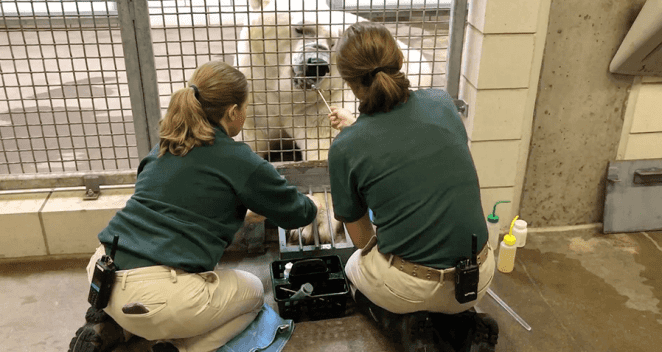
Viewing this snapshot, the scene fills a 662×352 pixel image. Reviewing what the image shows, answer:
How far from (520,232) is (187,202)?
5.52ft

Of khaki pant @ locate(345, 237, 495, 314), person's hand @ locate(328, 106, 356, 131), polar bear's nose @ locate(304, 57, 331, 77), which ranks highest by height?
polar bear's nose @ locate(304, 57, 331, 77)

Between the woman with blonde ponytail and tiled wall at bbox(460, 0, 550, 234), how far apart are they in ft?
3.82

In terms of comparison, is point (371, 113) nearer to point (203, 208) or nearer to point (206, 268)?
point (203, 208)

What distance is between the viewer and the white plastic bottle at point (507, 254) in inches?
101

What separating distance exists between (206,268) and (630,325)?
1738mm

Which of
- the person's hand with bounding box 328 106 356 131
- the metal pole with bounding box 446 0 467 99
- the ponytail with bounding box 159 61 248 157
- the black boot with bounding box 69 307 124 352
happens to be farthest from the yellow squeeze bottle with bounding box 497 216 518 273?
the black boot with bounding box 69 307 124 352

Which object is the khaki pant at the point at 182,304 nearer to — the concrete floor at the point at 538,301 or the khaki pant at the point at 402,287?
the concrete floor at the point at 538,301

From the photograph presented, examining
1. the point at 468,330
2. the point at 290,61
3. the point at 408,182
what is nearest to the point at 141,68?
the point at 290,61

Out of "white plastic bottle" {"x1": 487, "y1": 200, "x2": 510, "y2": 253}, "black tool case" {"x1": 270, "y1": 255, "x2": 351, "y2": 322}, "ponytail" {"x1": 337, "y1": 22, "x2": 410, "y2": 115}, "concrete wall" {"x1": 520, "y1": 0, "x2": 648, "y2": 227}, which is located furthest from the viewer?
"white plastic bottle" {"x1": 487, "y1": 200, "x2": 510, "y2": 253}

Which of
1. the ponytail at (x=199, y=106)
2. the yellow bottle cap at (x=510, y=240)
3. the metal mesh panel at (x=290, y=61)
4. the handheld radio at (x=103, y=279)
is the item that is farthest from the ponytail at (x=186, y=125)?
the yellow bottle cap at (x=510, y=240)

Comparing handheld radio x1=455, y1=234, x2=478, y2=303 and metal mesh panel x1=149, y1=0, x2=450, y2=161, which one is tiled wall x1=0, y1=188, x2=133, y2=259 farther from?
handheld radio x1=455, y1=234, x2=478, y2=303

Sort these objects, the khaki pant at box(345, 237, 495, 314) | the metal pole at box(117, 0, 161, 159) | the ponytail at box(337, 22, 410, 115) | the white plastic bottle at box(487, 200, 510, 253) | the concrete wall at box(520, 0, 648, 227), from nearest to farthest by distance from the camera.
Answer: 1. the ponytail at box(337, 22, 410, 115)
2. the khaki pant at box(345, 237, 495, 314)
3. the metal pole at box(117, 0, 161, 159)
4. the concrete wall at box(520, 0, 648, 227)
5. the white plastic bottle at box(487, 200, 510, 253)

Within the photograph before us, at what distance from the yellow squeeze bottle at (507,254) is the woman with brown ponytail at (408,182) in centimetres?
66

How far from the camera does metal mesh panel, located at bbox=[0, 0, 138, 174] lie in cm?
241
